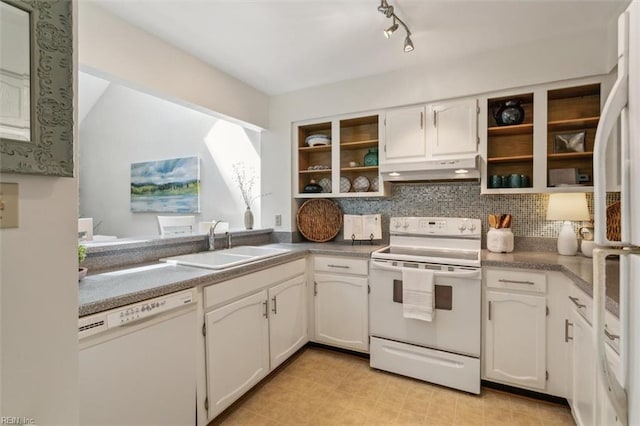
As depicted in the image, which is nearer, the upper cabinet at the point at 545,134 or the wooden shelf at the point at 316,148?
the upper cabinet at the point at 545,134

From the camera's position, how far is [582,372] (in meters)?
1.56

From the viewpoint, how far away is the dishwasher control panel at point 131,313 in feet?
3.70

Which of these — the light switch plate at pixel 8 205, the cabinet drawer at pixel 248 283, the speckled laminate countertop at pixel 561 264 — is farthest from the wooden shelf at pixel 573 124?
the light switch plate at pixel 8 205

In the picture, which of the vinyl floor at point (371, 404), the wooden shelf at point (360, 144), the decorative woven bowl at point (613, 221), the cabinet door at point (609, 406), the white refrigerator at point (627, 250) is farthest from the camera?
the wooden shelf at point (360, 144)

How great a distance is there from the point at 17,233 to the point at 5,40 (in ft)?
1.47

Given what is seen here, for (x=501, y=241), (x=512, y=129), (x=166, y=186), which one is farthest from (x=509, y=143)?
(x=166, y=186)

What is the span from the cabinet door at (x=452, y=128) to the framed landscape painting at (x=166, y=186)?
9.17 ft

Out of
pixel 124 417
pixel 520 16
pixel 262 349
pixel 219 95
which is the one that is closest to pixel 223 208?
pixel 219 95

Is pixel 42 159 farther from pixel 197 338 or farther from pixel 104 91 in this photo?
pixel 104 91

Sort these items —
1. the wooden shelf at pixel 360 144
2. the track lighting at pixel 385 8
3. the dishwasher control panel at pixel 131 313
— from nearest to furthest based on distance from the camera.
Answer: the dishwasher control panel at pixel 131 313
the track lighting at pixel 385 8
the wooden shelf at pixel 360 144

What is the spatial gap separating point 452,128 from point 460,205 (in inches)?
27.0

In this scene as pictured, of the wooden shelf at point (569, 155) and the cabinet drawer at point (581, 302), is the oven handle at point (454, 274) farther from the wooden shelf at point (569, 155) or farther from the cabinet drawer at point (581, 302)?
the wooden shelf at point (569, 155)

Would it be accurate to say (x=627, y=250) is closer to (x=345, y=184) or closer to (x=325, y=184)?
(x=345, y=184)

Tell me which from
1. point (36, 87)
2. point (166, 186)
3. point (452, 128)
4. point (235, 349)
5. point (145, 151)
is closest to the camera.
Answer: point (36, 87)
